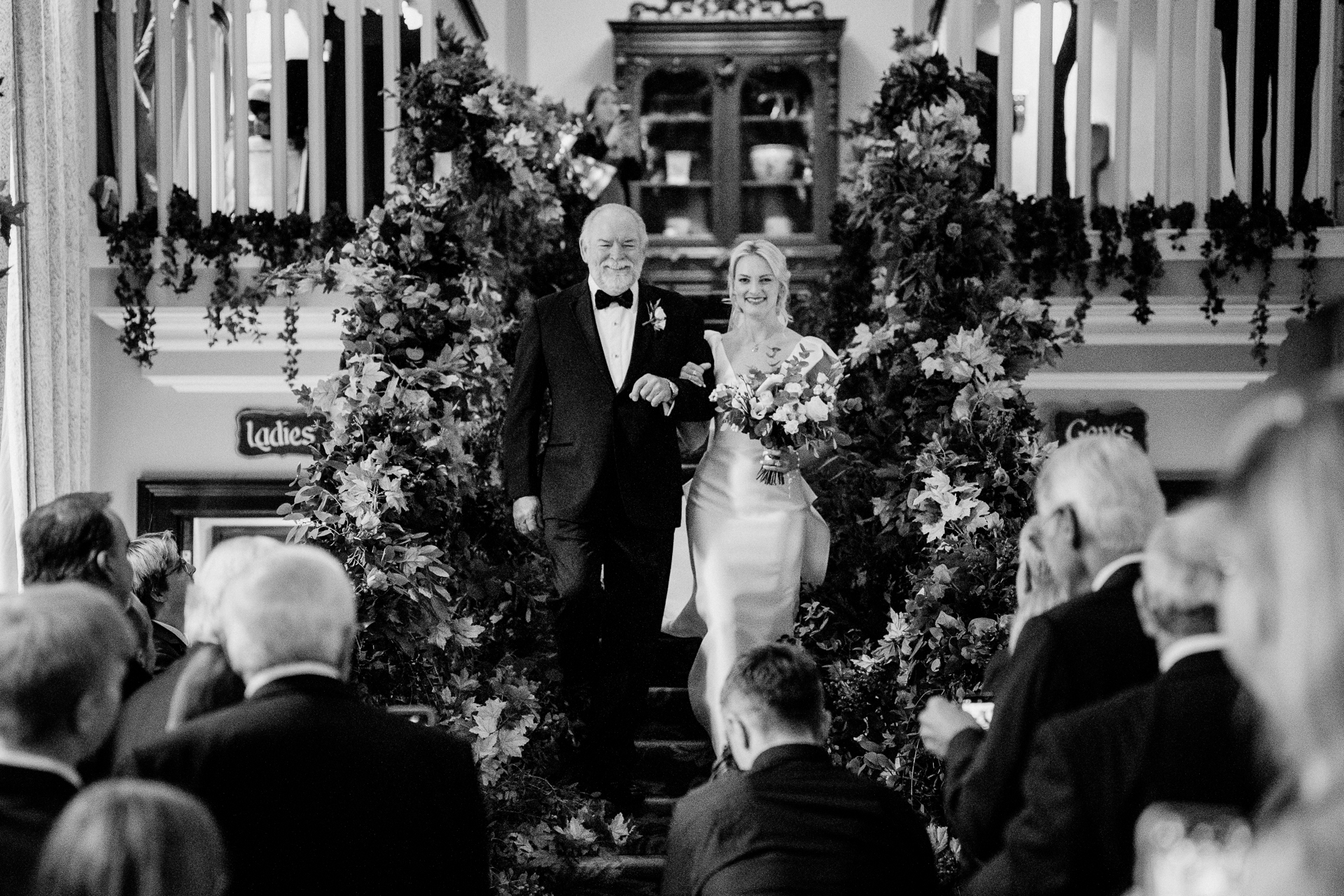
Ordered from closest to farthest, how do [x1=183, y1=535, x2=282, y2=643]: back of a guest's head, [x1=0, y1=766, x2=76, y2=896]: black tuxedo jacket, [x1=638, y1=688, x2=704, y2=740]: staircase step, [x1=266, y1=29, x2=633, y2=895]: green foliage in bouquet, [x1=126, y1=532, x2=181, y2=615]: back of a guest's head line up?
[x1=0, y1=766, x2=76, y2=896]: black tuxedo jacket → [x1=183, y1=535, x2=282, y2=643]: back of a guest's head → [x1=126, y1=532, x2=181, y2=615]: back of a guest's head → [x1=266, y1=29, x2=633, y2=895]: green foliage in bouquet → [x1=638, y1=688, x2=704, y2=740]: staircase step

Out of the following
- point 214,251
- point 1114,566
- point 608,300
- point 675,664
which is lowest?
point 675,664

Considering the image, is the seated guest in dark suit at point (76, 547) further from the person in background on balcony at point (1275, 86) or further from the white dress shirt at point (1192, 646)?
the person in background on balcony at point (1275, 86)

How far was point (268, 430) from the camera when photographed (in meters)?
7.26

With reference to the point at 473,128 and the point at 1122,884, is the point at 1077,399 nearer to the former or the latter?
the point at 473,128

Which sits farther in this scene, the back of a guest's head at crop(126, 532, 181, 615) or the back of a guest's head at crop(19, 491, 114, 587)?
the back of a guest's head at crop(126, 532, 181, 615)

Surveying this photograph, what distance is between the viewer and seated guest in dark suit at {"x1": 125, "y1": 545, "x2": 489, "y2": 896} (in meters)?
2.50

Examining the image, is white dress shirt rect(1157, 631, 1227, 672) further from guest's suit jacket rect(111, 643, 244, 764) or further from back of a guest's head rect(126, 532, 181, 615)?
back of a guest's head rect(126, 532, 181, 615)

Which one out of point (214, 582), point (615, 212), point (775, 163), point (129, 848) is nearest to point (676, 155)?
point (775, 163)

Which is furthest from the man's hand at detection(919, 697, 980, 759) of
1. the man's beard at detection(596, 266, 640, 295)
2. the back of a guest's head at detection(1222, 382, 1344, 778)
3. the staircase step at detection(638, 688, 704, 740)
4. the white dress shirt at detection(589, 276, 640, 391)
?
the staircase step at detection(638, 688, 704, 740)

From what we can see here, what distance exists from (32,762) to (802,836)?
55.7 inches

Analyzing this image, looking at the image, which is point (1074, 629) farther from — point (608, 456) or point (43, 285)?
point (43, 285)

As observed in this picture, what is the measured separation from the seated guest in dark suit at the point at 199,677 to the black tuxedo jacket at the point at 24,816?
0.52 meters

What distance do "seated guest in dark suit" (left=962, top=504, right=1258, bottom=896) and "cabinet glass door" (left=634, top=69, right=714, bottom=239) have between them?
8.89 meters

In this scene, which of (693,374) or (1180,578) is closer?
(1180,578)
